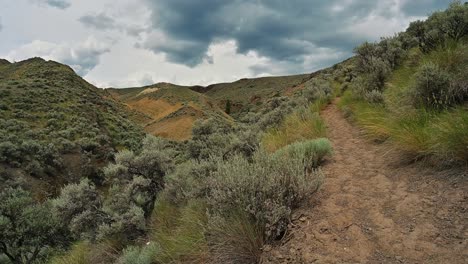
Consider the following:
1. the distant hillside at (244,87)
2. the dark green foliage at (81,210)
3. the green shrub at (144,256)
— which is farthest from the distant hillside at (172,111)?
the green shrub at (144,256)

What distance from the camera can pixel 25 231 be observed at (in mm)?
16016

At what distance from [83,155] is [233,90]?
9565 centimetres

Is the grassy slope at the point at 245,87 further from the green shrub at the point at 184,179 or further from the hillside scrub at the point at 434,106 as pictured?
the green shrub at the point at 184,179

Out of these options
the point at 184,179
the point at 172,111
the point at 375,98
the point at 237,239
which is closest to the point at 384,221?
the point at 237,239

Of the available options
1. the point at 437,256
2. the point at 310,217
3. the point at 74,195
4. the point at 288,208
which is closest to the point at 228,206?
the point at 288,208

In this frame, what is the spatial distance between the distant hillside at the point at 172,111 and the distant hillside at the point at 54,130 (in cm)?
452

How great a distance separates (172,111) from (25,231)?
4851 cm

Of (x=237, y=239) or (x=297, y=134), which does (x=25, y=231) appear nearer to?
(x=297, y=134)

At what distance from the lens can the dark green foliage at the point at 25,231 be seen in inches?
611

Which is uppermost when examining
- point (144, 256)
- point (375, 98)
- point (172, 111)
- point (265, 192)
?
point (172, 111)

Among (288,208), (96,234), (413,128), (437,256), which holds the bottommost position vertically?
(96,234)

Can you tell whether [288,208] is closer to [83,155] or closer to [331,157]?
[331,157]

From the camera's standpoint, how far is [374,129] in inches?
301

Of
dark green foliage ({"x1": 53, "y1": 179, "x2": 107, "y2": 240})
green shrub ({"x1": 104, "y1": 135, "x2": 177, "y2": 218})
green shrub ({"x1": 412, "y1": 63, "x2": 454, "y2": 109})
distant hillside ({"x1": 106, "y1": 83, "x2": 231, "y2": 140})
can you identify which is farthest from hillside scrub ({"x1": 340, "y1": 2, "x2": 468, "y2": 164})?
distant hillside ({"x1": 106, "y1": 83, "x2": 231, "y2": 140})
